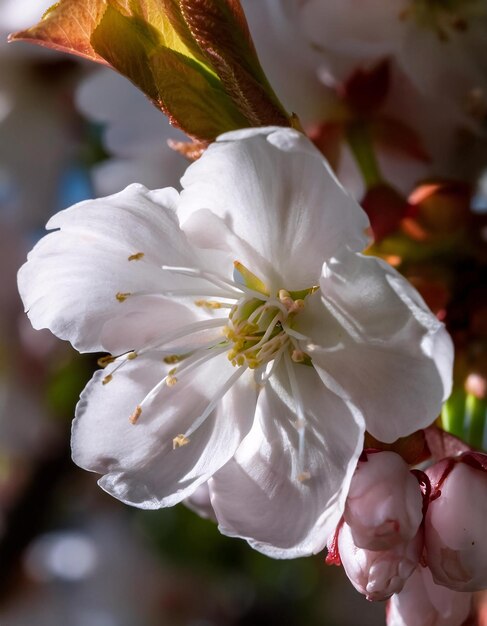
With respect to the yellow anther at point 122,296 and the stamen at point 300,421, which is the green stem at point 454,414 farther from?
the yellow anther at point 122,296

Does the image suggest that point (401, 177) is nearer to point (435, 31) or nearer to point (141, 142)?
point (435, 31)

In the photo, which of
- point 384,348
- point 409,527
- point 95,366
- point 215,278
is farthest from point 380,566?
point 95,366

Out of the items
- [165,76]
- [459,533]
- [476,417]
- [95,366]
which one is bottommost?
[95,366]

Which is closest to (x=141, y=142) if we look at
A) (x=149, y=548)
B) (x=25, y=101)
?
(x=25, y=101)

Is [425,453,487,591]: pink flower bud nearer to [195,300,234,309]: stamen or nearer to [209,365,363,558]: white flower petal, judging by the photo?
[209,365,363,558]: white flower petal

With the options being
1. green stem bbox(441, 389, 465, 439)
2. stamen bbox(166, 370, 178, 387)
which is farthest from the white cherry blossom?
green stem bbox(441, 389, 465, 439)

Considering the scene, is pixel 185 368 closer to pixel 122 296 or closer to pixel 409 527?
pixel 122 296

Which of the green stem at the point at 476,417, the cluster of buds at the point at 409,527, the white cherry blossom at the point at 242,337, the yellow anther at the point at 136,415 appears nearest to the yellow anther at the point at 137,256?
the white cherry blossom at the point at 242,337
